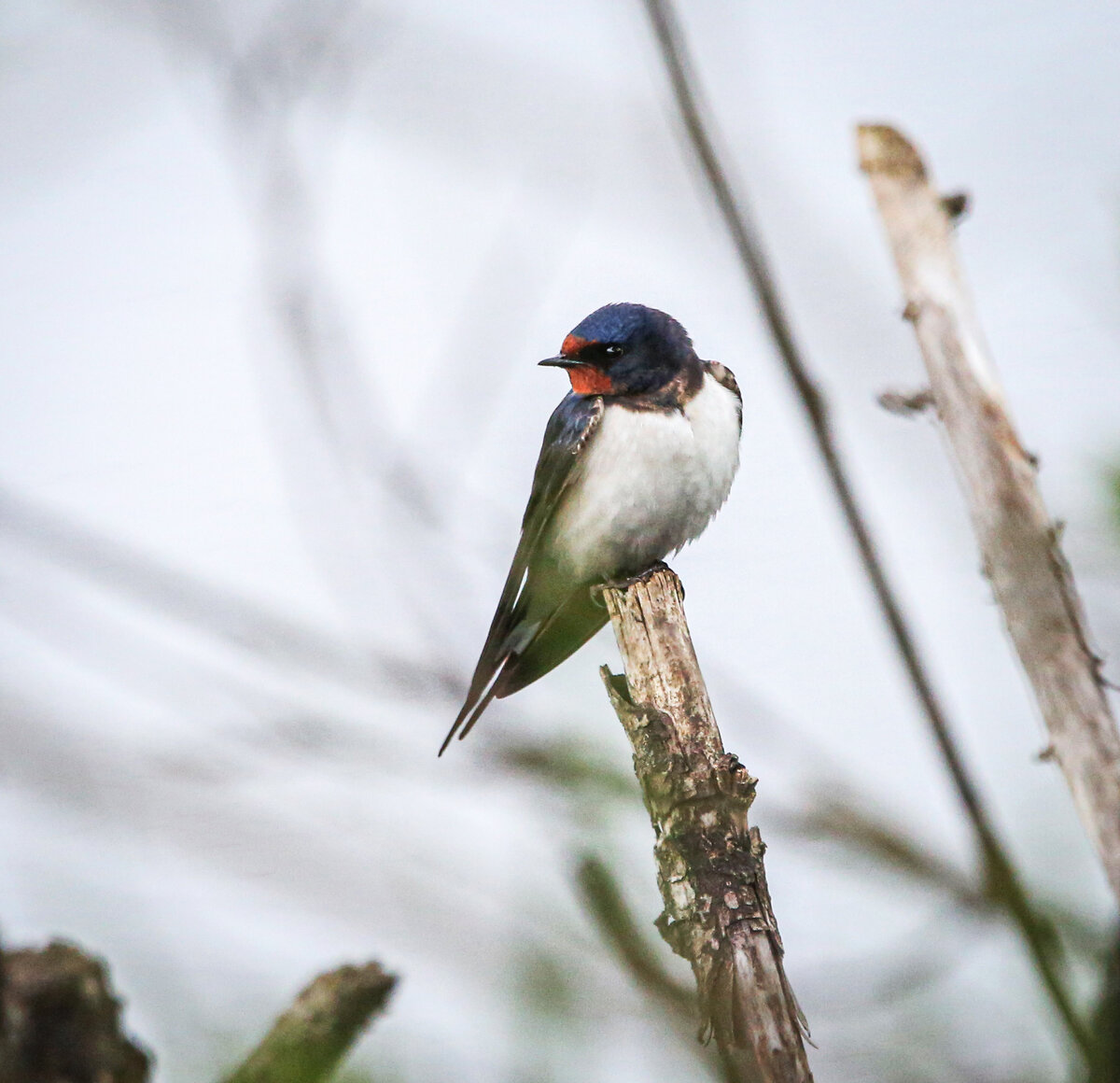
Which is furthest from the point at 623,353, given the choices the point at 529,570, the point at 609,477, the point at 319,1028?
the point at 319,1028

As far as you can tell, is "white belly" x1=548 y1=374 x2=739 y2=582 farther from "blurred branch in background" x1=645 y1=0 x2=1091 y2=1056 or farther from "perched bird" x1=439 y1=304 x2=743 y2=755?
"blurred branch in background" x1=645 y1=0 x2=1091 y2=1056

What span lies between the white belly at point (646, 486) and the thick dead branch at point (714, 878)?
1875 mm

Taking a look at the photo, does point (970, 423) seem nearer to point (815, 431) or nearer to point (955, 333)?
point (955, 333)

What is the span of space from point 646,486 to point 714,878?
264 centimetres

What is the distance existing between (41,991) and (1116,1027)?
2.88 feet

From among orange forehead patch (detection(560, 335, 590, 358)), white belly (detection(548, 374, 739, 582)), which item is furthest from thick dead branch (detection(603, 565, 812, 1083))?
orange forehead patch (detection(560, 335, 590, 358))

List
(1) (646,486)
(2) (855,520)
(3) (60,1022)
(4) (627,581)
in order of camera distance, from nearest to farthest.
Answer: (2) (855,520)
(3) (60,1022)
(4) (627,581)
(1) (646,486)

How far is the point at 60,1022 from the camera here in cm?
115

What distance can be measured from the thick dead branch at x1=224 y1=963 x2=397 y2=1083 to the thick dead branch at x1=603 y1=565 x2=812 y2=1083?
1.52ft

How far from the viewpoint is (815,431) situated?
928 millimetres

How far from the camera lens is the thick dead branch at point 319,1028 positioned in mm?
1105

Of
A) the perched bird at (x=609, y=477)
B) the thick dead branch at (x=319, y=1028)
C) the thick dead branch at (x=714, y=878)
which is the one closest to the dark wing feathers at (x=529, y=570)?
the perched bird at (x=609, y=477)

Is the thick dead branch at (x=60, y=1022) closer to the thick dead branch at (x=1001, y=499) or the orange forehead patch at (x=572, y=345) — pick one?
the thick dead branch at (x=1001, y=499)

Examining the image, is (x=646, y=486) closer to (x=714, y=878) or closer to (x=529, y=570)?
(x=529, y=570)
